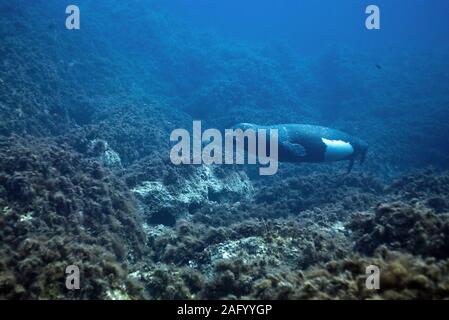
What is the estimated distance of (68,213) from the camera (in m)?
5.96

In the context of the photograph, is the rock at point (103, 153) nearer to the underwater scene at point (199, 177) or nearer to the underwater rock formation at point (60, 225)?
the underwater scene at point (199, 177)

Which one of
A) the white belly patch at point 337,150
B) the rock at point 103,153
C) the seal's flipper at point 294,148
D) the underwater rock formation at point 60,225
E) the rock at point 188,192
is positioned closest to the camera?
the underwater rock formation at point 60,225

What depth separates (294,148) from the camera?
34.0ft

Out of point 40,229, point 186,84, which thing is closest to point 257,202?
point 40,229

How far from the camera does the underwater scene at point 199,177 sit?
4.04 meters

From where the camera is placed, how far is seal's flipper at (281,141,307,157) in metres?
10.3

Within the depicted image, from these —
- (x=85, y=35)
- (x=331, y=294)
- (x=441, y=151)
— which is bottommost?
(x=331, y=294)

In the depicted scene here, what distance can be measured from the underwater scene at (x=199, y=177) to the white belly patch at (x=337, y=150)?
2.3 inches

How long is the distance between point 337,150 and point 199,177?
4397 mm

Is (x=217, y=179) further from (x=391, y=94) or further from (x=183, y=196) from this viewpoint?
(x=391, y=94)

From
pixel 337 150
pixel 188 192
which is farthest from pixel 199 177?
pixel 337 150

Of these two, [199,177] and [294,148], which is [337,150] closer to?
[294,148]

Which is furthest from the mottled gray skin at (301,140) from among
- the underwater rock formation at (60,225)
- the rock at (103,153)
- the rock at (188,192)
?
the underwater rock formation at (60,225)

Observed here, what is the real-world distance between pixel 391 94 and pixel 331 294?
2685 cm
